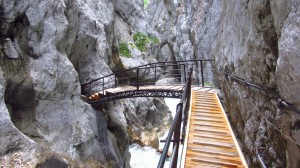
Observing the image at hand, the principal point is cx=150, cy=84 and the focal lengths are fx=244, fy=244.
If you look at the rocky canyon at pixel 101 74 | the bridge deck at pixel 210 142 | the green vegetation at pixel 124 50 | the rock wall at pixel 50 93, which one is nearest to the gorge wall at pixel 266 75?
the rocky canyon at pixel 101 74

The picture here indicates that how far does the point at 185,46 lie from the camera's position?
39.3 meters

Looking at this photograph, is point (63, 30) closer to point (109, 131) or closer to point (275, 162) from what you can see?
point (109, 131)

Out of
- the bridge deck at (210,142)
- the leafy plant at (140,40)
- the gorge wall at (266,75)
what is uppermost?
the leafy plant at (140,40)

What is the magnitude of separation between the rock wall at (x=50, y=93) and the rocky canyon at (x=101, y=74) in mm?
47

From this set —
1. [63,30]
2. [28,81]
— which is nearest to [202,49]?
[63,30]

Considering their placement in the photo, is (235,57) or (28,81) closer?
(235,57)

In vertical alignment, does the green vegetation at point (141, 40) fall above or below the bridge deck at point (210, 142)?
above

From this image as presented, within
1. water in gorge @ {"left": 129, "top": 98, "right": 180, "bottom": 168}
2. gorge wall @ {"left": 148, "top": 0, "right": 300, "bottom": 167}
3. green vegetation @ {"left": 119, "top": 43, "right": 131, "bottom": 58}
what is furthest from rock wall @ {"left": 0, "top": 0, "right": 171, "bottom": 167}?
gorge wall @ {"left": 148, "top": 0, "right": 300, "bottom": 167}

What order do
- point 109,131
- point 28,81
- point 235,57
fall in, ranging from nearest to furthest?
point 235,57
point 28,81
point 109,131

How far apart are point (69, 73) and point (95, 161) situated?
17.4ft

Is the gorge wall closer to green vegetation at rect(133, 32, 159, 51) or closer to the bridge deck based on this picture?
the bridge deck

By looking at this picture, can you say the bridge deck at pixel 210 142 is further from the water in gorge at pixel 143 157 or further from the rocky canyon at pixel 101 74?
the water in gorge at pixel 143 157

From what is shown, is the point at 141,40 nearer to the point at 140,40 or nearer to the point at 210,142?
the point at 140,40

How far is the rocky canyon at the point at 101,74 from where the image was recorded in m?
5.23
